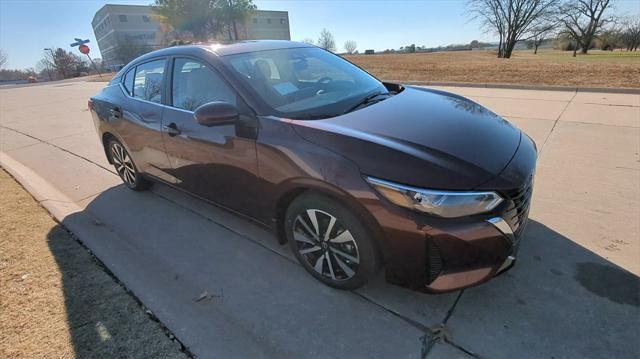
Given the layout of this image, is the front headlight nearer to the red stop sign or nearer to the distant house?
the red stop sign

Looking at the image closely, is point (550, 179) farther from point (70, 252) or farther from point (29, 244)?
point (29, 244)

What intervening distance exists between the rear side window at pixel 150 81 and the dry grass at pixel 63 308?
155 cm

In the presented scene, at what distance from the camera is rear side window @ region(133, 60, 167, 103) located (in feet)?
11.4

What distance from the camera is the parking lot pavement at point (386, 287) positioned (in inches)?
81.7

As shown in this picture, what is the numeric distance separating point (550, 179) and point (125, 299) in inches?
166

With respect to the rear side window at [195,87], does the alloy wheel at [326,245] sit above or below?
below

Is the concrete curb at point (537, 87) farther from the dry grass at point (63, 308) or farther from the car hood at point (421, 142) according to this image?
the dry grass at point (63, 308)

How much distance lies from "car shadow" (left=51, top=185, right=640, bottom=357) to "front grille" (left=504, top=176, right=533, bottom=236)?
520 millimetres

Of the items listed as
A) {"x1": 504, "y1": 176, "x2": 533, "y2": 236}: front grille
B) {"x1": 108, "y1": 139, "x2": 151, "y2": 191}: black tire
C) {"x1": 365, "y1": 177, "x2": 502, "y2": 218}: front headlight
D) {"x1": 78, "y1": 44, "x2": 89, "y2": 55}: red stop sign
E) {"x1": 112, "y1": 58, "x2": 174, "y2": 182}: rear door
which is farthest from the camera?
{"x1": 78, "y1": 44, "x2": 89, "y2": 55}: red stop sign

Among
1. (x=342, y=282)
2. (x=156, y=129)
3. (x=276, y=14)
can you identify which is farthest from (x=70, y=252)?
(x=276, y=14)

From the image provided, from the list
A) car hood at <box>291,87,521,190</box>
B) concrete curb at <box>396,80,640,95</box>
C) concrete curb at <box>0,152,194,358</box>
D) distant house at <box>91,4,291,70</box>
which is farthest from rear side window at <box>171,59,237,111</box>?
distant house at <box>91,4,291,70</box>

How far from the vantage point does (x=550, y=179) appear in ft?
13.1

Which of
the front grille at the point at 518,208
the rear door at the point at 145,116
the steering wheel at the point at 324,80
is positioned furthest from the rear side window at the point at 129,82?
the front grille at the point at 518,208

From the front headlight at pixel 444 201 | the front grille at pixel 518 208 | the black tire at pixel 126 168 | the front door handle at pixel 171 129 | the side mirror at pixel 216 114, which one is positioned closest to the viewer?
the front headlight at pixel 444 201
